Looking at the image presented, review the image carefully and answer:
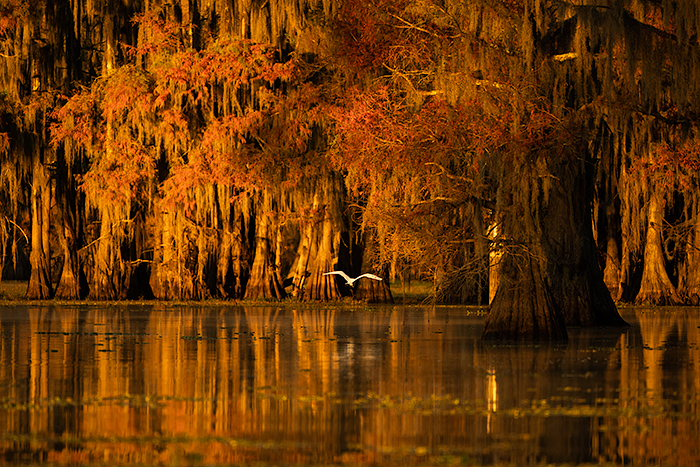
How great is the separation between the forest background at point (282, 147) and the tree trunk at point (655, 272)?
2.6 inches

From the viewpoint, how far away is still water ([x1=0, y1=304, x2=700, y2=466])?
9977 millimetres

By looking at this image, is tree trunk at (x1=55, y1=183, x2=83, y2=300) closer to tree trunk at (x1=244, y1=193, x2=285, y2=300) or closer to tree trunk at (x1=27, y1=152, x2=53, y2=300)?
tree trunk at (x1=27, y1=152, x2=53, y2=300)

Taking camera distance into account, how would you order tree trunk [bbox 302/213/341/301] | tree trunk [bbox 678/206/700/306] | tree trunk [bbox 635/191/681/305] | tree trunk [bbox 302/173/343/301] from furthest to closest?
tree trunk [bbox 302/213/341/301] → tree trunk [bbox 302/173/343/301] → tree trunk [bbox 678/206/700/306] → tree trunk [bbox 635/191/681/305]

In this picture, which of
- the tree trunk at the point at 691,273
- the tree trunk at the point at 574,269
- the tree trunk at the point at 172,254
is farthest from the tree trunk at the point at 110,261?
the tree trunk at the point at 574,269

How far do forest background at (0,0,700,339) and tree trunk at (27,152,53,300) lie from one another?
73 mm

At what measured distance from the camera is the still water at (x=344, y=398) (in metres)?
9.98

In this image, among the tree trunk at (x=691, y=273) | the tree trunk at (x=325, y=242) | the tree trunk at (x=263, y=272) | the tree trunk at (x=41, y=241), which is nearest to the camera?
the tree trunk at (x=691, y=273)

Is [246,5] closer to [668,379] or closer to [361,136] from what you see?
[361,136]

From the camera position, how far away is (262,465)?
9.22 m

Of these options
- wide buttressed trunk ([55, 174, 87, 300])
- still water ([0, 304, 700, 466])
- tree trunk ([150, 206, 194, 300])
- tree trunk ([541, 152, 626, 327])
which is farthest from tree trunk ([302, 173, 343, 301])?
still water ([0, 304, 700, 466])

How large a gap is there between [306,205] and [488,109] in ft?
61.2

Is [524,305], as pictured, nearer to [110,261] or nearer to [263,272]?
[263,272]

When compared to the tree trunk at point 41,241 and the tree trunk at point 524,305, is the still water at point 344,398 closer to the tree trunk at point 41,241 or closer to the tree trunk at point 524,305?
→ the tree trunk at point 524,305

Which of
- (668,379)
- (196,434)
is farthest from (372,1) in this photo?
(196,434)
